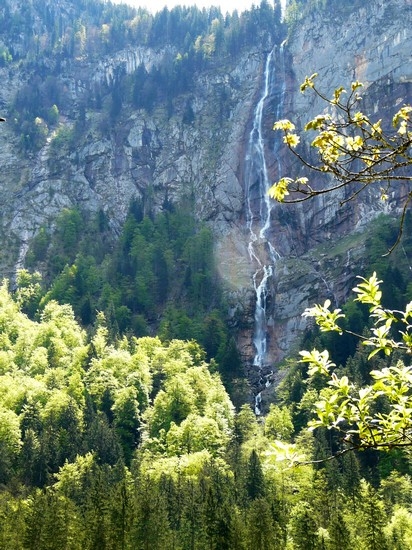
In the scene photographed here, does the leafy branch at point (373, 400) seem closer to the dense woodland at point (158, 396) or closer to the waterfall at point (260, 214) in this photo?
the dense woodland at point (158, 396)

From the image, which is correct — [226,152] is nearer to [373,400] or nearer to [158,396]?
[158,396]

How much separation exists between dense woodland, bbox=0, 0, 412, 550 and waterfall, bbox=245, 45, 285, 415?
21.5 ft

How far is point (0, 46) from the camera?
168 metres

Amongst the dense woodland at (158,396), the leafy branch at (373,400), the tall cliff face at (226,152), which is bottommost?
the leafy branch at (373,400)

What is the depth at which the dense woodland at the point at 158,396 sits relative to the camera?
109 ft

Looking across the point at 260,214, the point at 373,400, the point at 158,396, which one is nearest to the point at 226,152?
the point at 260,214

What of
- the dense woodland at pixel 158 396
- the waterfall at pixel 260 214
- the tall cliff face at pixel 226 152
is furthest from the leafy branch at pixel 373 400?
the tall cliff face at pixel 226 152

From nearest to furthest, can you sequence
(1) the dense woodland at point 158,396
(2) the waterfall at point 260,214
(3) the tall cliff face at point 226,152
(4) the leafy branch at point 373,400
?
(4) the leafy branch at point 373,400, (1) the dense woodland at point 158,396, (2) the waterfall at point 260,214, (3) the tall cliff face at point 226,152

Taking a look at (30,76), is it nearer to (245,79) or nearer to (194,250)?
(245,79)

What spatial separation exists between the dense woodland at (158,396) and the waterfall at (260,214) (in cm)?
655

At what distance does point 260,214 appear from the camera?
114750mm

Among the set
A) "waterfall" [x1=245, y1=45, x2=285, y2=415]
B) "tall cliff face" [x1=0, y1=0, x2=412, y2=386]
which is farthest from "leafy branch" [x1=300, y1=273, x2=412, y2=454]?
"tall cliff face" [x1=0, y1=0, x2=412, y2=386]

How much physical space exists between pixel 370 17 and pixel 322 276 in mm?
63049

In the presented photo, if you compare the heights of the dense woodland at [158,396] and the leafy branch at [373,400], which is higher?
the dense woodland at [158,396]
